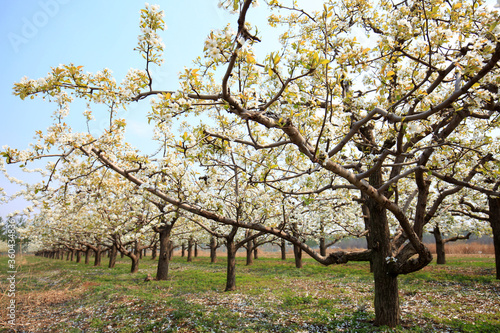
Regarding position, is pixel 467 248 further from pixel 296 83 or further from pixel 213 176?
pixel 296 83

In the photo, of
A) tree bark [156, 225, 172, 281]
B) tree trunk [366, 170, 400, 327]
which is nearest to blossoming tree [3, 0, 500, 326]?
tree trunk [366, 170, 400, 327]

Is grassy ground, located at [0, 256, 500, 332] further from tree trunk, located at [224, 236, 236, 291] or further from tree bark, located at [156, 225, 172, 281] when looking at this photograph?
tree bark, located at [156, 225, 172, 281]

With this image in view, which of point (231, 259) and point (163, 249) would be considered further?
point (163, 249)

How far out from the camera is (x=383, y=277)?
7410 millimetres

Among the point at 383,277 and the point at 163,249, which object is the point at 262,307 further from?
the point at 163,249

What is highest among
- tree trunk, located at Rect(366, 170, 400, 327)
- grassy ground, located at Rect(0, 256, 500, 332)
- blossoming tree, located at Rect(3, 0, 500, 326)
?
blossoming tree, located at Rect(3, 0, 500, 326)

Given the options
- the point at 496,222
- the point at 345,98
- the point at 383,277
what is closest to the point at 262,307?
the point at 383,277

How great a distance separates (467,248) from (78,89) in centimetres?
4972

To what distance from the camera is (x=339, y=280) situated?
1628 centimetres

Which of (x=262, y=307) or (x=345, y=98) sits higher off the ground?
(x=345, y=98)

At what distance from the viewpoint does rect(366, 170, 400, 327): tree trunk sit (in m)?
7.35

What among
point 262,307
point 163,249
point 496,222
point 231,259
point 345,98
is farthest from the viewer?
point 163,249

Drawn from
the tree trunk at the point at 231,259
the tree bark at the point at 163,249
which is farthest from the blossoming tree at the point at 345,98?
the tree bark at the point at 163,249

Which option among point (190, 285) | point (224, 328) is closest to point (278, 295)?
point (224, 328)
